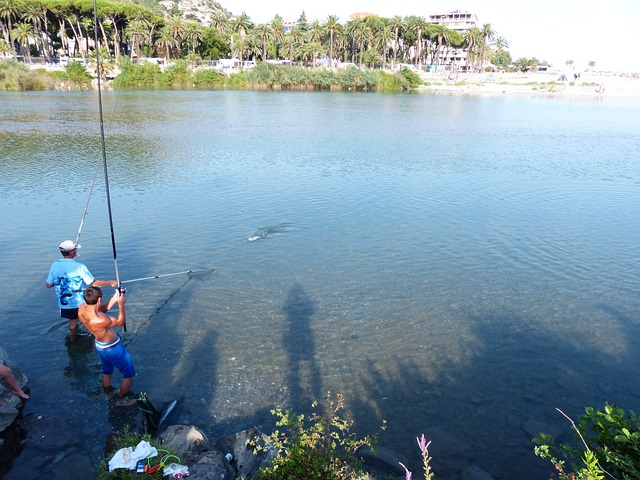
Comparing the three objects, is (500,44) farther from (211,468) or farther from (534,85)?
(211,468)

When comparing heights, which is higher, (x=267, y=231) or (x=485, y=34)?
(x=485, y=34)

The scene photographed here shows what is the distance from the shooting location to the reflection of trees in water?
26.7 ft

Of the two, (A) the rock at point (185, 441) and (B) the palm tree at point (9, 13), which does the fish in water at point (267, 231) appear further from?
(B) the palm tree at point (9, 13)

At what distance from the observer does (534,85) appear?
4887 inches

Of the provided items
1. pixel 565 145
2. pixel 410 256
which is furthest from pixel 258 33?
pixel 410 256

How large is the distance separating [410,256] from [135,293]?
8.09 m

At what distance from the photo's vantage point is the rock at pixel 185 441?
597cm

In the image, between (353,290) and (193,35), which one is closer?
(353,290)

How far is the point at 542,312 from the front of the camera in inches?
436

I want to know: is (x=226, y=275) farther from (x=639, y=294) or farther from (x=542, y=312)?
(x=639, y=294)

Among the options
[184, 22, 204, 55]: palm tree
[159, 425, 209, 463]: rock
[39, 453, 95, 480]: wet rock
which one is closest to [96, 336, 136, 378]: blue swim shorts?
[39, 453, 95, 480]: wet rock

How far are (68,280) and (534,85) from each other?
13877cm

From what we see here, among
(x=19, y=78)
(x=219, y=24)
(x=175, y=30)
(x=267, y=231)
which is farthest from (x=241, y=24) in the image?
(x=267, y=231)

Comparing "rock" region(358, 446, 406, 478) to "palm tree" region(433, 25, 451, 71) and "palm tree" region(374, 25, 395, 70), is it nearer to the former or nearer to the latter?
"palm tree" region(374, 25, 395, 70)
